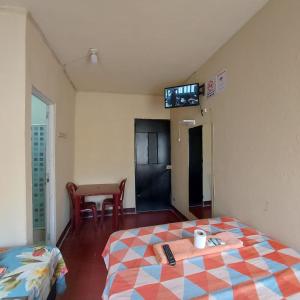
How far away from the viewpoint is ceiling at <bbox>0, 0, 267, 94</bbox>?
1.57m

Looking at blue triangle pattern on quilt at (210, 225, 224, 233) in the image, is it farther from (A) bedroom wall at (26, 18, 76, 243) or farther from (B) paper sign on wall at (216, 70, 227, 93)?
(A) bedroom wall at (26, 18, 76, 243)

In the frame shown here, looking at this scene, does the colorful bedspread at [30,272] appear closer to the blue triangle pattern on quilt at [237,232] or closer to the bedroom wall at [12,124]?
the bedroom wall at [12,124]

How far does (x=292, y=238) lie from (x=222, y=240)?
1.56 feet

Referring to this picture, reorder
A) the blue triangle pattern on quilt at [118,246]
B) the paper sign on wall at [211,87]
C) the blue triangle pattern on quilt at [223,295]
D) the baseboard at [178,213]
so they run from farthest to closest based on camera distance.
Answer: the baseboard at [178,213]
the paper sign on wall at [211,87]
the blue triangle pattern on quilt at [118,246]
the blue triangle pattern on quilt at [223,295]

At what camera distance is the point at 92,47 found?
86.7 inches

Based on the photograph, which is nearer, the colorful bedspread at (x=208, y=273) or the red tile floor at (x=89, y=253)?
the colorful bedspread at (x=208, y=273)

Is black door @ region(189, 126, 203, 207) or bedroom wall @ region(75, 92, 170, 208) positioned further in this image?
bedroom wall @ region(75, 92, 170, 208)

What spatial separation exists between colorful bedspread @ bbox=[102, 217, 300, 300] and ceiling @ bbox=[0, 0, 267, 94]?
1.84m

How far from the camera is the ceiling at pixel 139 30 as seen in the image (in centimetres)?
157

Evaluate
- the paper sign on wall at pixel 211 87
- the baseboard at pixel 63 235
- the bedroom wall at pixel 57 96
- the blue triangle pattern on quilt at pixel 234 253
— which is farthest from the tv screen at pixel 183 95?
the baseboard at pixel 63 235

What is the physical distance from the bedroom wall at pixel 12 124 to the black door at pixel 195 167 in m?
2.13

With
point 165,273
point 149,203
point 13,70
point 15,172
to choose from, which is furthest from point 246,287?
point 149,203

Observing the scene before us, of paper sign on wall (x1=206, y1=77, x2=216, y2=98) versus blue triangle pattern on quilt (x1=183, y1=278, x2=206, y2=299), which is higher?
paper sign on wall (x1=206, y1=77, x2=216, y2=98)

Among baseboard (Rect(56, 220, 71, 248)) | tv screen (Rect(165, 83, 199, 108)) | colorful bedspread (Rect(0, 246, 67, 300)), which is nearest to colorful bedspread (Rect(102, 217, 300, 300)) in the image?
colorful bedspread (Rect(0, 246, 67, 300))
